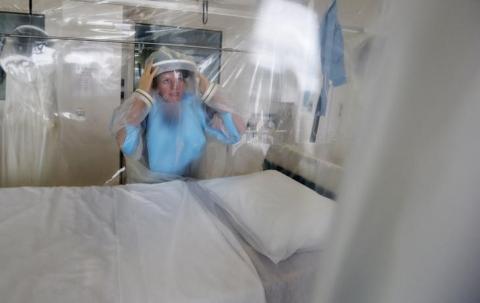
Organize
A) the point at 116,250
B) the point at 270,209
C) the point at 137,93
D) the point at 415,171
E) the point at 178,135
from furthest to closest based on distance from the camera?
1. the point at 178,135
2. the point at 137,93
3. the point at 270,209
4. the point at 116,250
5. the point at 415,171

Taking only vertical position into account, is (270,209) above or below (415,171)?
below

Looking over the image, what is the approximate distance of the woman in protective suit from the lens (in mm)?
1338

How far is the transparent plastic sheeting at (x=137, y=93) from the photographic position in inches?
53.8

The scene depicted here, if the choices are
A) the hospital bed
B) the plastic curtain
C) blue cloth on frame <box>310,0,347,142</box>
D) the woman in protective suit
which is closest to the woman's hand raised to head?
the woman in protective suit

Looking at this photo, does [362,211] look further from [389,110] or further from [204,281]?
[204,281]

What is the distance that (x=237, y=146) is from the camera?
146cm

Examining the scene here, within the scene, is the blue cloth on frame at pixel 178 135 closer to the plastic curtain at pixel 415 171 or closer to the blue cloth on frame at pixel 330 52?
the blue cloth on frame at pixel 330 52

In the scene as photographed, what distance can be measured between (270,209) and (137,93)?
2.62 ft

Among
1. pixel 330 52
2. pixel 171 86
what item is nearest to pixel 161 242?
pixel 171 86

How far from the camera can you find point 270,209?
1021 millimetres

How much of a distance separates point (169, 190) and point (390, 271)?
1.12 metres

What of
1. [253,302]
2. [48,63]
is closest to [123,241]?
[253,302]

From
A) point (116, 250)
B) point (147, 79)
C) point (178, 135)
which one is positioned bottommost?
point (116, 250)

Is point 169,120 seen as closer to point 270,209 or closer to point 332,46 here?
point 270,209
